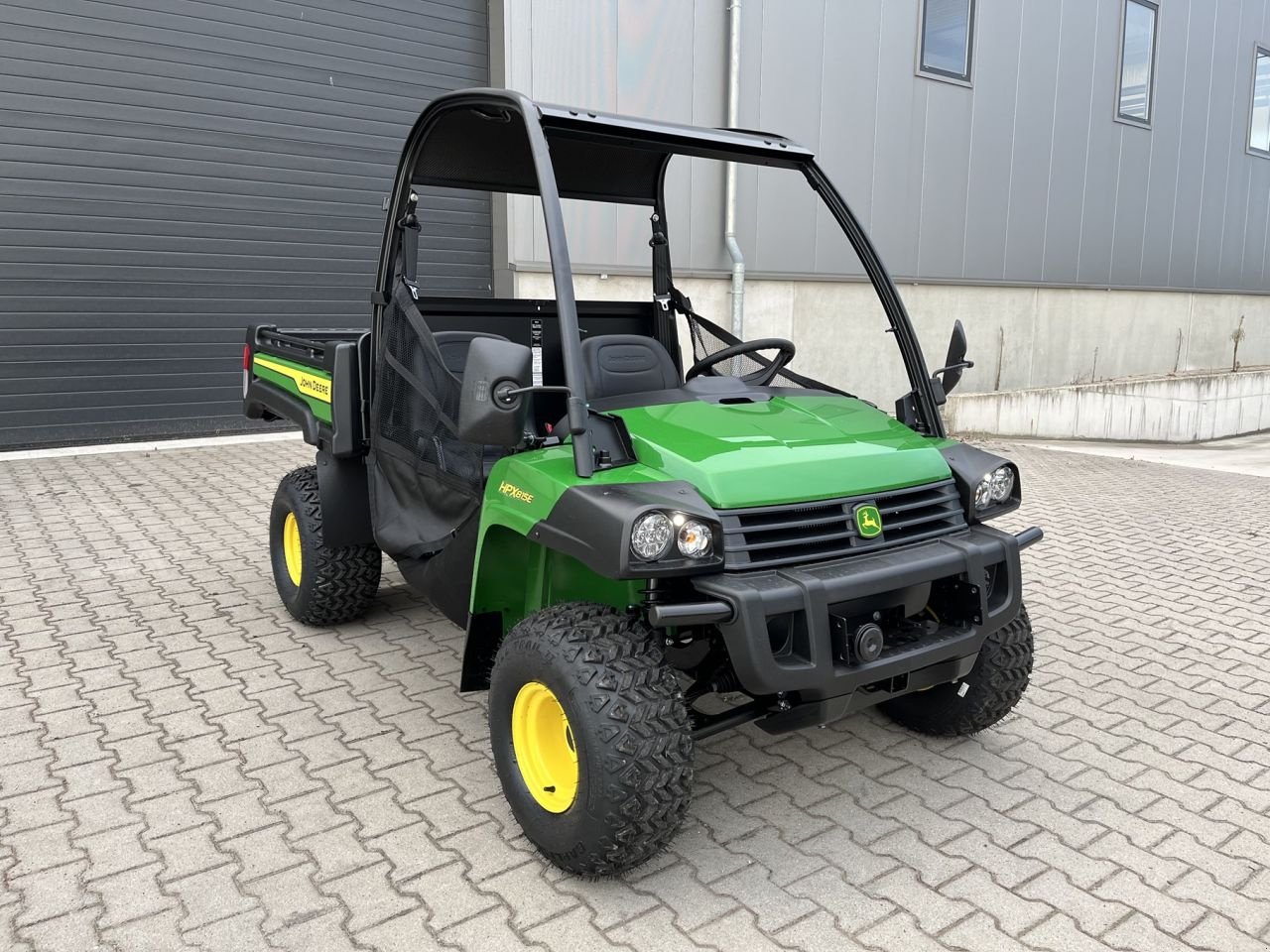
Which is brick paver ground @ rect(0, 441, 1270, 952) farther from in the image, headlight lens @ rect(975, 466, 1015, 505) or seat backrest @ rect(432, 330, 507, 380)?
seat backrest @ rect(432, 330, 507, 380)

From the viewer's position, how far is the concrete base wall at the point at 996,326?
33.9ft

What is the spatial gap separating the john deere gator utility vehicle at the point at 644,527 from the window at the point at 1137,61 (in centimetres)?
1227

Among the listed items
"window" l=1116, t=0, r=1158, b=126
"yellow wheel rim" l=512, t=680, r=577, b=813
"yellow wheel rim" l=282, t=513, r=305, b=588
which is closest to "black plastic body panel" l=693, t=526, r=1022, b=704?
"yellow wheel rim" l=512, t=680, r=577, b=813

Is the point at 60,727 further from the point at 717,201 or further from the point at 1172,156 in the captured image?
the point at 1172,156

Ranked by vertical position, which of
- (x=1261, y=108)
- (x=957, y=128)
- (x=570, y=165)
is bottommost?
(x=570, y=165)

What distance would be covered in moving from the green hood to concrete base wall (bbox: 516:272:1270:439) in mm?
5699

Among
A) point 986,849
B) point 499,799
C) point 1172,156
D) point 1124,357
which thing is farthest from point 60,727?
point 1172,156

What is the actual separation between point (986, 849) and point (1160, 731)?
1.21m

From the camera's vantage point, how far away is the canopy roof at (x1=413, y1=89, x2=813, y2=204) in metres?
2.97

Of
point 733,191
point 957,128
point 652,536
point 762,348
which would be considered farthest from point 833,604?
point 957,128

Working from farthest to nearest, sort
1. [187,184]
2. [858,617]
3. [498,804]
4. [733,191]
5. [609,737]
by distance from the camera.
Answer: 1. [733,191]
2. [187,184]
3. [498,804]
4. [858,617]
5. [609,737]

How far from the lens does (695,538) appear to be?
8.04 ft

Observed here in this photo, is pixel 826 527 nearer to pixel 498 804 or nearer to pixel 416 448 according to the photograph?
pixel 498 804

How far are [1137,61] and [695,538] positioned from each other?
14.2 m
